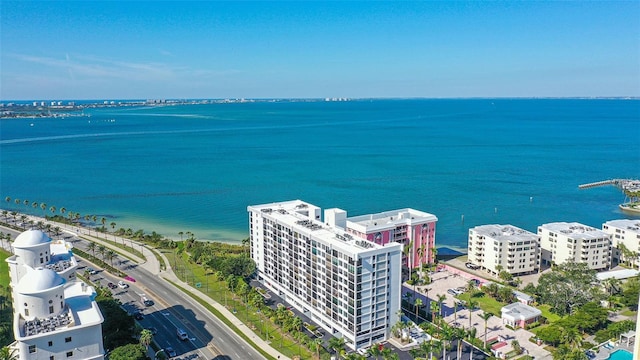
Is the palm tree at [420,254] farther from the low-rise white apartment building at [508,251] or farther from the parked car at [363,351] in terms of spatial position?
the parked car at [363,351]

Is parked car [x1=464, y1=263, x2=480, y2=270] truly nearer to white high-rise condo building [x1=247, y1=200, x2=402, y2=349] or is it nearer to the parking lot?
the parking lot

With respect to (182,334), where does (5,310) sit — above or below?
above

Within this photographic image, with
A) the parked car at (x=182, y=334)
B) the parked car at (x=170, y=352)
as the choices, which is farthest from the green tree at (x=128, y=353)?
the parked car at (x=182, y=334)

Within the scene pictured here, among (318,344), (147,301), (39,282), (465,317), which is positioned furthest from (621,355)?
(147,301)

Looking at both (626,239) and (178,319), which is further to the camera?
(626,239)

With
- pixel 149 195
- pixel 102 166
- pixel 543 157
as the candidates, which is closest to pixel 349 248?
pixel 149 195

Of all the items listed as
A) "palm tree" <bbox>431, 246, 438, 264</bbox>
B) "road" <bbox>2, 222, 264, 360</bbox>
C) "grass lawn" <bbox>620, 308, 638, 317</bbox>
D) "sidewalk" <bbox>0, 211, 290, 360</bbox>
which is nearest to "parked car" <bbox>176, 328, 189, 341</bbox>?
→ "road" <bbox>2, 222, 264, 360</bbox>

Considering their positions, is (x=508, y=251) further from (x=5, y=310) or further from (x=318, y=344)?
(x=5, y=310)
